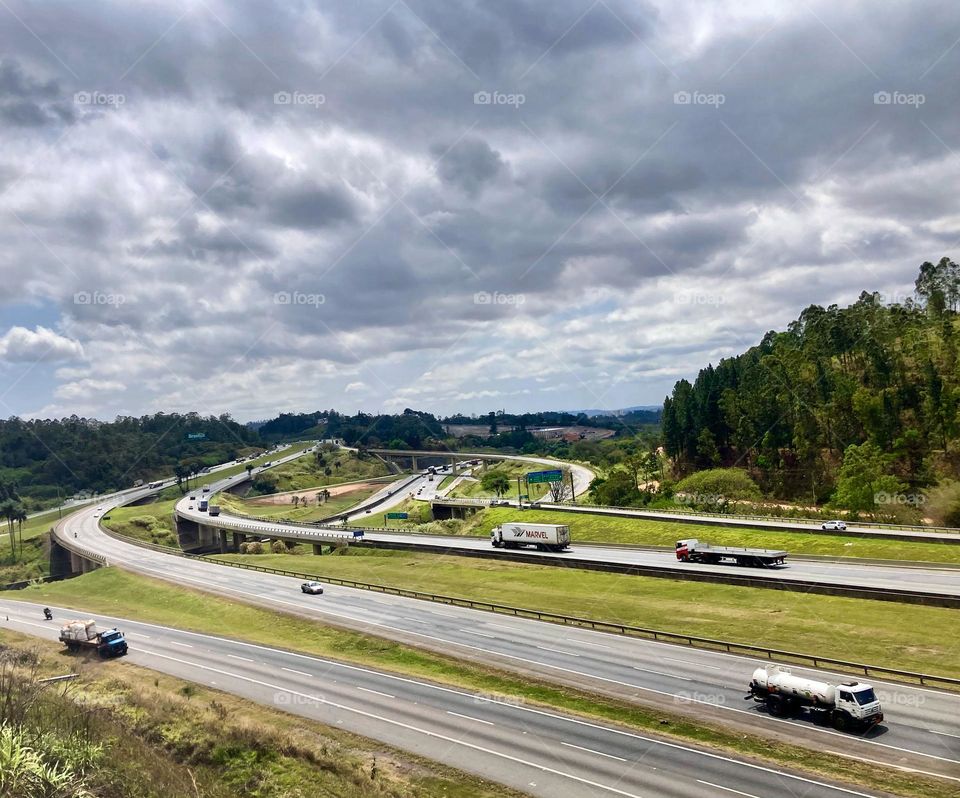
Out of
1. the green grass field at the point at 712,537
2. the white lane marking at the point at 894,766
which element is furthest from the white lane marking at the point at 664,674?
the green grass field at the point at 712,537

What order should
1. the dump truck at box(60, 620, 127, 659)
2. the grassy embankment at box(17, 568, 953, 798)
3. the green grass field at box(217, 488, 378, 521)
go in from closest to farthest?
the grassy embankment at box(17, 568, 953, 798) < the dump truck at box(60, 620, 127, 659) < the green grass field at box(217, 488, 378, 521)

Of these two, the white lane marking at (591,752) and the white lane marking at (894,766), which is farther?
the white lane marking at (591,752)

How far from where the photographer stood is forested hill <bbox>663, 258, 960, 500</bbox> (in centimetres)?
10412

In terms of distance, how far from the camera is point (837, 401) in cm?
11712

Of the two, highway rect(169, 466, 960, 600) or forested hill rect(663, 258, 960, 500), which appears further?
forested hill rect(663, 258, 960, 500)

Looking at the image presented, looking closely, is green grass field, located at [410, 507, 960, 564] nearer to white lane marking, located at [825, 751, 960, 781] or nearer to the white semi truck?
the white semi truck

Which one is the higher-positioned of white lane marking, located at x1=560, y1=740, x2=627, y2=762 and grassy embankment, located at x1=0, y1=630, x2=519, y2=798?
grassy embankment, located at x1=0, y1=630, x2=519, y2=798

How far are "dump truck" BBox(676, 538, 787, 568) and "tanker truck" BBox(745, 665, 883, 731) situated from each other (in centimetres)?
3032

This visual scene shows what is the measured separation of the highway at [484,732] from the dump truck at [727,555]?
3602cm

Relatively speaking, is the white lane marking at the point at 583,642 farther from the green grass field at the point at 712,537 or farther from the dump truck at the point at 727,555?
the green grass field at the point at 712,537

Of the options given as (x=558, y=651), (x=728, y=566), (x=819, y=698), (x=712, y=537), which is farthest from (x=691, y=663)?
(x=712, y=537)

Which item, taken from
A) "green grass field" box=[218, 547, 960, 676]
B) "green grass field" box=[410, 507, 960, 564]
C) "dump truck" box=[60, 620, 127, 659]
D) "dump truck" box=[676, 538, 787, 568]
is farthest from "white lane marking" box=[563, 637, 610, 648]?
"green grass field" box=[410, 507, 960, 564]

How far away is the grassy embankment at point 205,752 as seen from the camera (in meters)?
24.8

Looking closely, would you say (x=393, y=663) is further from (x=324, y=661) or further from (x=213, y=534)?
(x=213, y=534)
